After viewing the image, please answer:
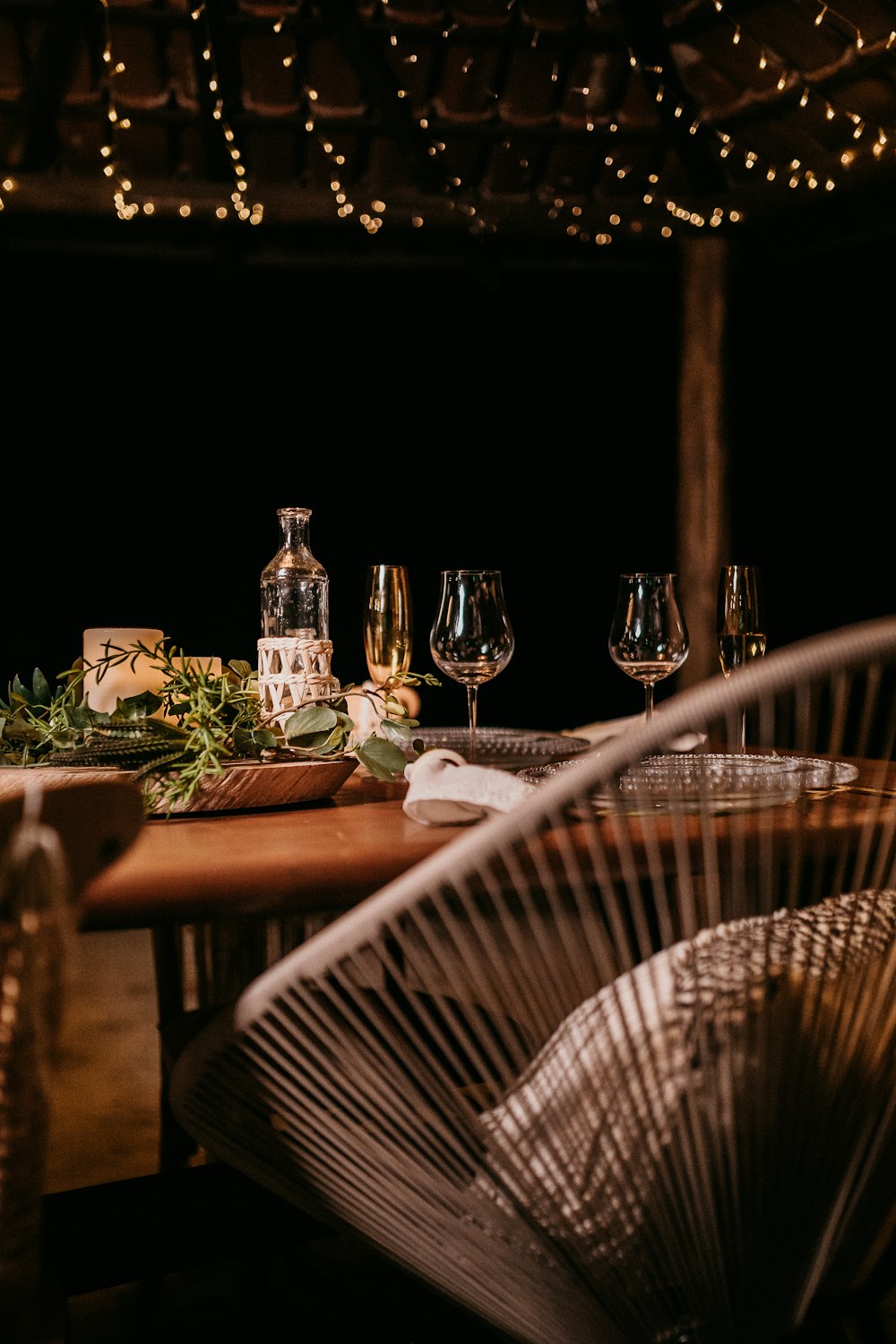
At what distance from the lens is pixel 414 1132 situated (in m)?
0.67

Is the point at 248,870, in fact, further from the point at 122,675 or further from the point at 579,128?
the point at 579,128

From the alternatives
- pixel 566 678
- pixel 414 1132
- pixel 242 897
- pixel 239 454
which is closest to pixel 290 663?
pixel 242 897

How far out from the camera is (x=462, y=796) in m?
1.03

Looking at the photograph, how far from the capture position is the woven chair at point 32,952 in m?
0.52

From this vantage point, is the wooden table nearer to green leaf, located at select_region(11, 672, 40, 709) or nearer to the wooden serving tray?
the wooden serving tray

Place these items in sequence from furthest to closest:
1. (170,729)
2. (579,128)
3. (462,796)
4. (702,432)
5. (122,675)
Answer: (702,432), (579,128), (122,675), (170,729), (462,796)

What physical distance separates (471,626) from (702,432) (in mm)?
3492

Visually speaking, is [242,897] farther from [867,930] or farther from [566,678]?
[566,678]

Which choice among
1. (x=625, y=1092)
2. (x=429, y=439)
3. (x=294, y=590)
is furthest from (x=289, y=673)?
(x=429, y=439)

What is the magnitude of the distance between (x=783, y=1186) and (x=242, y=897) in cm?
39

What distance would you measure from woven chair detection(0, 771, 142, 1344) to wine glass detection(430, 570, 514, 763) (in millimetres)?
815

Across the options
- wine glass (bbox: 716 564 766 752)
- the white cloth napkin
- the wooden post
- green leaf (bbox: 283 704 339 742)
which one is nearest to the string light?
the wooden post

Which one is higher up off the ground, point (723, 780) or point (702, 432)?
point (702, 432)

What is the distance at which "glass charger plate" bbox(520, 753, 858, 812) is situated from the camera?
39.4 inches
